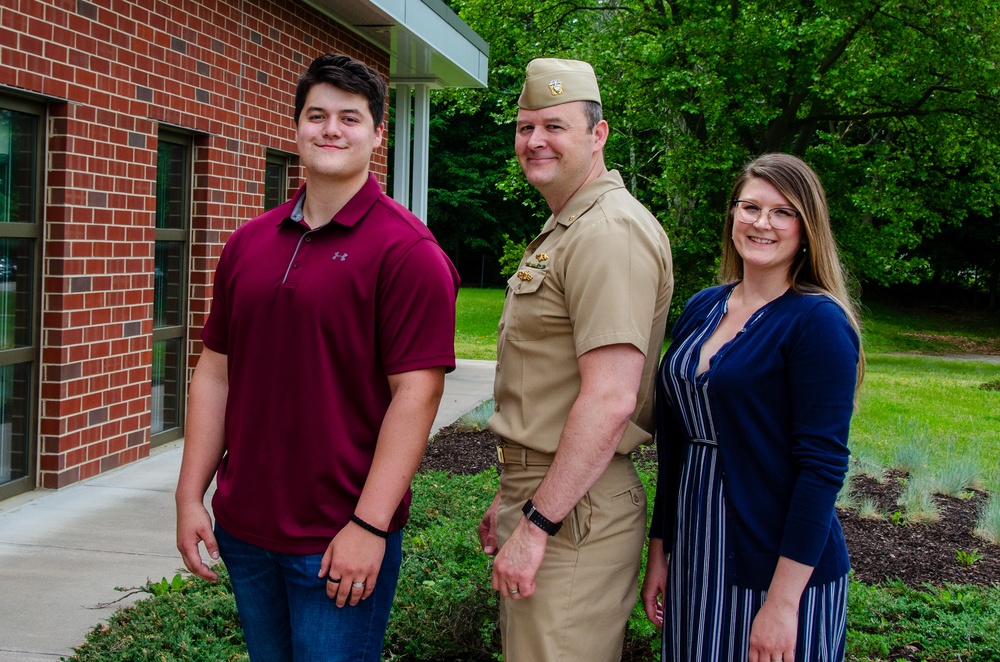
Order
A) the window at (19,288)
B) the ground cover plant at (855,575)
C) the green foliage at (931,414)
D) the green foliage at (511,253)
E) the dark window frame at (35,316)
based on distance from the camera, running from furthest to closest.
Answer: the green foliage at (511,253) → the green foliage at (931,414) → the dark window frame at (35,316) → the window at (19,288) → the ground cover plant at (855,575)

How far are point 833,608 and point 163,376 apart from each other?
6.10 meters

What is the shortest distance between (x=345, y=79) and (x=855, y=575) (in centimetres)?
405

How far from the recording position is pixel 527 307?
2.55 meters

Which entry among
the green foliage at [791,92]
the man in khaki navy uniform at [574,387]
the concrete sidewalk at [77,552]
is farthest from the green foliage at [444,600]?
the green foliage at [791,92]

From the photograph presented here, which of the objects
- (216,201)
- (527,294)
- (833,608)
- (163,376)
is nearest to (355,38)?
(216,201)

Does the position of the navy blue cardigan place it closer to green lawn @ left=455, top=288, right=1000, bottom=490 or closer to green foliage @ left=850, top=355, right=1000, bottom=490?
green lawn @ left=455, top=288, right=1000, bottom=490

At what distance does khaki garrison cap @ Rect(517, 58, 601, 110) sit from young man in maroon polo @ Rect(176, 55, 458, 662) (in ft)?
1.43

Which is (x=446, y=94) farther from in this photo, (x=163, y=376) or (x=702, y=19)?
(x=163, y=376)

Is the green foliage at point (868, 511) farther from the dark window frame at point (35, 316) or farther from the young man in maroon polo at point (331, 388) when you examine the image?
the dark window frame at point (35, 316)

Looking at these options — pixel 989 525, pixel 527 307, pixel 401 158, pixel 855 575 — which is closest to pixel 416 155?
pixel 401 158

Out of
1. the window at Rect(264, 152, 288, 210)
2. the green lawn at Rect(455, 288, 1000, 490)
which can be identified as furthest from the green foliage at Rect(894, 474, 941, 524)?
the window at Rect(264, 152, 288, 210)

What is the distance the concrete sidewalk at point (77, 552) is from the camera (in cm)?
395

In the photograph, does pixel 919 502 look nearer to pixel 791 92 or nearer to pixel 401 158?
pixel 401 158

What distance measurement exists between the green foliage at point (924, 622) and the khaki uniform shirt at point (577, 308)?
6.84 ft
